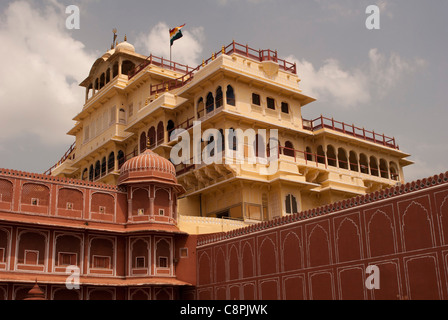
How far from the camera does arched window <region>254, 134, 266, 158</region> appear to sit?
124 feet

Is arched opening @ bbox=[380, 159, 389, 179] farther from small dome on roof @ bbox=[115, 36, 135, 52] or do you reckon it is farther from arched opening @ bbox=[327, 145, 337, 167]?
small dome on roof @ bbox=[115, 36, 135, 52]

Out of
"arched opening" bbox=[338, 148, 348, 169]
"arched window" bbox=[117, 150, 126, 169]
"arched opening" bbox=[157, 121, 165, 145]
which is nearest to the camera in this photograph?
"arched opening" bbox=[157, 121, 165, 145]

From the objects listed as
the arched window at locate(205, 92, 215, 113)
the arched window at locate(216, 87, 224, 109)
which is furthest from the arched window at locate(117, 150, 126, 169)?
the arched window at locate(216, 87, 224, 109)

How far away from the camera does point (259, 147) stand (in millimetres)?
38062

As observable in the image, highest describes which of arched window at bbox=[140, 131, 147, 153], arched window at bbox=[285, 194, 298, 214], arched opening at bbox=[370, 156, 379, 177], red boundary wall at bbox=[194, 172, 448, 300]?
arched window at bbox=[140, 131, 147, 153]

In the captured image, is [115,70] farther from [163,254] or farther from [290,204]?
[163,254]

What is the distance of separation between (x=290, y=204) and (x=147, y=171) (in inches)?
406

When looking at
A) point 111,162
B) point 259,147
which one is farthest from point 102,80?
point 259,147

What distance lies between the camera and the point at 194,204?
128ft

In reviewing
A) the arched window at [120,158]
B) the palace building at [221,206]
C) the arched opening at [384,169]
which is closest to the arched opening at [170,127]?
the palace building at [221,206]

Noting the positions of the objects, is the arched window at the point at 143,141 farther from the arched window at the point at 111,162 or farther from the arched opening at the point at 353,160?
the arched opening at the point at 353,160

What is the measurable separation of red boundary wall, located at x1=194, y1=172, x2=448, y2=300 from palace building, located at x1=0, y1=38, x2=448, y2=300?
2.2 inches
